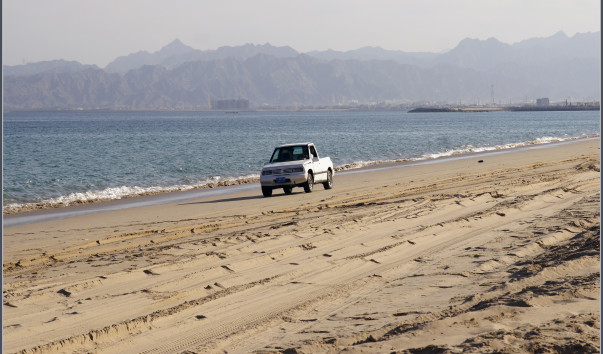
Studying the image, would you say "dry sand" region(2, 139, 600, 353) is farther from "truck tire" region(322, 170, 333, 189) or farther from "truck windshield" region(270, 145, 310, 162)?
"truck tire" region(322, 170, 333, 189)

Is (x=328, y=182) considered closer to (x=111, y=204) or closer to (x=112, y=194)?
(x=111, y=204)

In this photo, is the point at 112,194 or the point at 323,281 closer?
the point at 323,281

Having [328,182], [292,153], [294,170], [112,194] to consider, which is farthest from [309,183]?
[112,194]

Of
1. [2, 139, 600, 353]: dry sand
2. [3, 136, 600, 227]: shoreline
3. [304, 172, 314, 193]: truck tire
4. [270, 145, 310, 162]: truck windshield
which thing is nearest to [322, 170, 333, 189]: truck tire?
[304, 172, 314, 193]: truck tire

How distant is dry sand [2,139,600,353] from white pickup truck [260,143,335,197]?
525 centimetres

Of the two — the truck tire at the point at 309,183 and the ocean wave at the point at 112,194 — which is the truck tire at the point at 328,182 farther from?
the ocean wave at the point at 112,194

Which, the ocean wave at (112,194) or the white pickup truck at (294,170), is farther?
the ocean wave at (112,194)

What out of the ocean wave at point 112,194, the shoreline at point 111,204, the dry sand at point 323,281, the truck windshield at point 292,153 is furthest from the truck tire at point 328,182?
the dry sand at point 323,281

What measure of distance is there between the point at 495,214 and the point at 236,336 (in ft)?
29.1

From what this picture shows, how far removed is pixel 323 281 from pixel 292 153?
47.3 ft

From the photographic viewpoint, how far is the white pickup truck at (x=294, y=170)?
902 inches

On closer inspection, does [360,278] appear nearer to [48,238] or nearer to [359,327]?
[359,327]

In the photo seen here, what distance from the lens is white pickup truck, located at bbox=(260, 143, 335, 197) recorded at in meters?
22.9

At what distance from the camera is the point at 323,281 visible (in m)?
9.62
